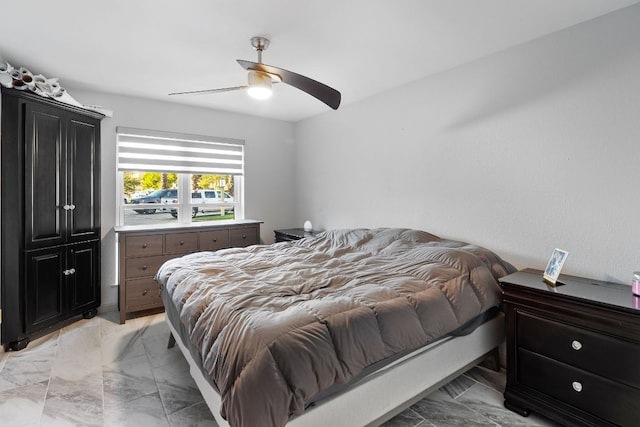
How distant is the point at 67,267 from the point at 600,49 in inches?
183

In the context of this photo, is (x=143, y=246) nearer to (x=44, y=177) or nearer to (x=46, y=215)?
(x=46, y=215)

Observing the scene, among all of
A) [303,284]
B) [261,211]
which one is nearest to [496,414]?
[303,284]

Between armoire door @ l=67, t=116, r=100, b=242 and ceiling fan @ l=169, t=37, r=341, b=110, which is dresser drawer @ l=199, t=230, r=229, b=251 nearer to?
armoire door @ l=67, t=116, r=100, b=242

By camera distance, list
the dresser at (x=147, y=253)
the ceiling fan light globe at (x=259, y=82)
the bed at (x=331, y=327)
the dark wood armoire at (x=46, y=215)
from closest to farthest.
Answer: the bed at (x=331, y=327), the ceiling fan light globe at (x=259, y=82), the dark wood armoire at (x=46, y=215), the dresser at (x=147, y=253)

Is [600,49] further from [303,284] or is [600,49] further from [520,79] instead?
[303,284]

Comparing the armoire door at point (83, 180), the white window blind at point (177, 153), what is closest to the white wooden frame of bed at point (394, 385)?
the armoire door at point (83, 180)

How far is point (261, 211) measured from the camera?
4.64m

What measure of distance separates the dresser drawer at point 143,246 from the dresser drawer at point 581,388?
11.0ft

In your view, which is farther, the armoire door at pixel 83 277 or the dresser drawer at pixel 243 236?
the dresser drawer at pixel 243 236

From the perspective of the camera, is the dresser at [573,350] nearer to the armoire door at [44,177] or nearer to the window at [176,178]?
the window at [176,178]

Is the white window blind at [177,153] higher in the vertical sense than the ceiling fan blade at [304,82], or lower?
lower

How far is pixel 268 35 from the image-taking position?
2234 millimetres

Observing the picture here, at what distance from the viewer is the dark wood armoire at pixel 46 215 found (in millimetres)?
2582

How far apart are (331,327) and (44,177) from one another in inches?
118
